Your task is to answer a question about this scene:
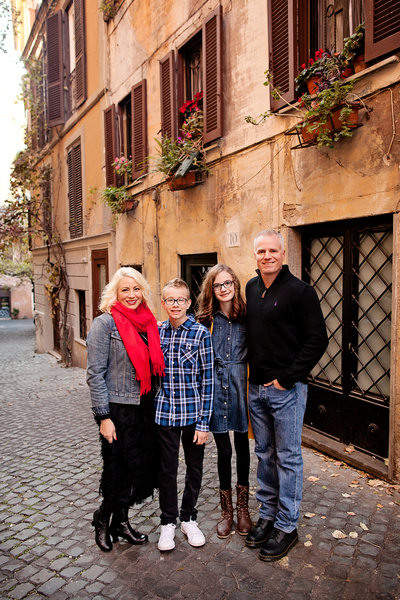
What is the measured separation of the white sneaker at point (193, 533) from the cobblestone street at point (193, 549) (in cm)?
5

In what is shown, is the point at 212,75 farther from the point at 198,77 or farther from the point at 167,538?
the point at 167,538

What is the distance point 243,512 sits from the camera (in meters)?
3.27

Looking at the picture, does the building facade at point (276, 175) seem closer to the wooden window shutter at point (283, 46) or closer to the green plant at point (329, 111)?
the wooden window shutter at point (283, 46)

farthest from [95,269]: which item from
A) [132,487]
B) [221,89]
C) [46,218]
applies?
[132,487]

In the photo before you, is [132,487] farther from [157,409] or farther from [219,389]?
[219,389]

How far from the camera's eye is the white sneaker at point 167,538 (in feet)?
10.1

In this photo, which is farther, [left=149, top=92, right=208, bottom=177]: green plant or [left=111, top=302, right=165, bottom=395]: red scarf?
[left=149, top=92, right=208, bottom=177]: green plant

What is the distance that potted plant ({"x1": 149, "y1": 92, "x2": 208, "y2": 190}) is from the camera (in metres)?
6.64

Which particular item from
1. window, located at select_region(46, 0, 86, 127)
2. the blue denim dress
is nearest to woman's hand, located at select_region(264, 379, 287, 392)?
the blue denim dress

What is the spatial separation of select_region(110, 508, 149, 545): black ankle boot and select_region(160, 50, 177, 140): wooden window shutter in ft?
19.5

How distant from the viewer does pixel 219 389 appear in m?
3.20

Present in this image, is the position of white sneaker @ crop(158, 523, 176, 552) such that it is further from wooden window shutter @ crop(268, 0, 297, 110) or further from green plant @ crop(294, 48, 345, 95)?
wooden window shutter @ crop(268, 0, 297, 110)

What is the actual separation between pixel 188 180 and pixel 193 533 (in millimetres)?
4840

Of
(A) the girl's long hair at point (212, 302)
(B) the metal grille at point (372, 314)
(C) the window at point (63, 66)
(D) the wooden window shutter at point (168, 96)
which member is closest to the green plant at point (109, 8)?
(C) the window at point (63, 66)
